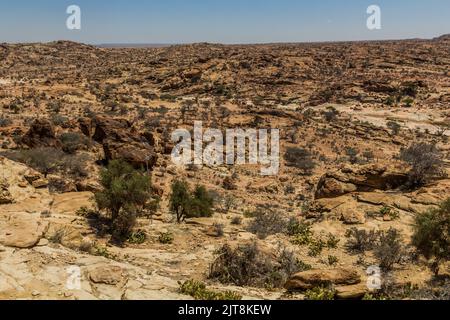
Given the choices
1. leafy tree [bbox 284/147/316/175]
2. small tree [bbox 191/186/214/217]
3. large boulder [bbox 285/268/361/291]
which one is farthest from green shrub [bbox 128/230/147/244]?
leafy tree [bbox 284/147/316/175]

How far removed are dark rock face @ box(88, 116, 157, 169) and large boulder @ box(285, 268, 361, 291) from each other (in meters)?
11.2

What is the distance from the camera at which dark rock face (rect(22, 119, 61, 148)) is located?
17703mm

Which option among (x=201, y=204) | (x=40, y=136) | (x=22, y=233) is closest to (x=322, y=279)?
(x=22, y=233)

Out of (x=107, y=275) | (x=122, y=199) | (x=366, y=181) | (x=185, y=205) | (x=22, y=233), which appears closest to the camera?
(x=107, y=275)

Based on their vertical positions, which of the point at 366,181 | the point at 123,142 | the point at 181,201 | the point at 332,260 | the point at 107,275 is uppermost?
the point at 123,142

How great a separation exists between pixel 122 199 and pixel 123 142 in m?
8.11

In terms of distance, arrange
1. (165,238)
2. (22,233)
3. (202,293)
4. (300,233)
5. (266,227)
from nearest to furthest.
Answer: (202,293) → (22,233) → (165,238) → (300,233) → (266,227)

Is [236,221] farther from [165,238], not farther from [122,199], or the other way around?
[122,199]

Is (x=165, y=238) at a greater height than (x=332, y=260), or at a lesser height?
greater

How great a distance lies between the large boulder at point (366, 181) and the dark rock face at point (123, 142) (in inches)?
300

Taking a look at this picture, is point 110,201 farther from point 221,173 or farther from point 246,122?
point 246,122

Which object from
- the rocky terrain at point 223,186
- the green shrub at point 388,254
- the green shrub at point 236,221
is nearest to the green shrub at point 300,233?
the rocky terrain at point 223,186

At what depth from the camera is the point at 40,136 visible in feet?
58.7

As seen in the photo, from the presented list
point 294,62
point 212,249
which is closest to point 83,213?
point 212,249
